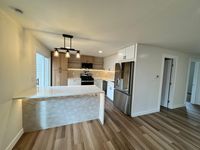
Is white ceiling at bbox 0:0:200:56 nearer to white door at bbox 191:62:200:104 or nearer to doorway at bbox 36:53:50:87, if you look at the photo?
doorway at bbox 36:53:50:87

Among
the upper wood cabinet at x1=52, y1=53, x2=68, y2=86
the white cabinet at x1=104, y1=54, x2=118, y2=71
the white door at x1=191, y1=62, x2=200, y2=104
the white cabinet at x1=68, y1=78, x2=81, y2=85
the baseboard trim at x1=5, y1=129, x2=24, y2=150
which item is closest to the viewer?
the baseboard trim at x1=5, y1=129, x2=24, y2=150

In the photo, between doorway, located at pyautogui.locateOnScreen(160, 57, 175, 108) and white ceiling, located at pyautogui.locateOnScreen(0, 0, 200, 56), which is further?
doorway, located at pyautogui.locateOnScreen(160, 57, 175, 108)

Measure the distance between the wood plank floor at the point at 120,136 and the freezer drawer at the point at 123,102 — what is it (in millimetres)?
334

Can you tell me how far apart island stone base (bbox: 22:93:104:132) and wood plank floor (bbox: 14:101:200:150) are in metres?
0.16

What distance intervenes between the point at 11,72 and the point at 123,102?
3234 millimetres

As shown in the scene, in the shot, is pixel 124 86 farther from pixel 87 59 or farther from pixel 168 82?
pixel 87 59

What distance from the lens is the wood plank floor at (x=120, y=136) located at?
2074mm

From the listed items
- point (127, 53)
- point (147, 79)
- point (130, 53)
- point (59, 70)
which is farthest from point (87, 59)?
point (147, 79)

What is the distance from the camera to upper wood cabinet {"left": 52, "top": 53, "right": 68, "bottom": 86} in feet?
18.0

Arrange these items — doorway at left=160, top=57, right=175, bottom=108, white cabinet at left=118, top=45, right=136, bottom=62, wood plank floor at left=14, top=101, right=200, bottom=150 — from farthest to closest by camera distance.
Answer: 1. doorway at left=160, top=57, right=175, bottom=108
2. white cabinet at left=118, top=45, right=136, bottom=62
3. wood plank floor at left=14, top=101, right=200, bottom=150

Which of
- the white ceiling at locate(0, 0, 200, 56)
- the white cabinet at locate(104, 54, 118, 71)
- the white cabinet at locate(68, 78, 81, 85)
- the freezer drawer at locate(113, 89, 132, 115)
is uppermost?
the white ceiling at locate(0, 0, 200, 56)

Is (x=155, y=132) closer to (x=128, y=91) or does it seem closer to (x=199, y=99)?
(x=128, y=91)

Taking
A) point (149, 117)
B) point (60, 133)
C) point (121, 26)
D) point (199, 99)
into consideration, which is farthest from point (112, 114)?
point (199, 99)

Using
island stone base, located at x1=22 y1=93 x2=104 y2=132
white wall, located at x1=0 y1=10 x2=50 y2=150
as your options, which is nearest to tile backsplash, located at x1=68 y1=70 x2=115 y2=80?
island stone base, located at x1=22 y1=93 x2=104 y2=132
